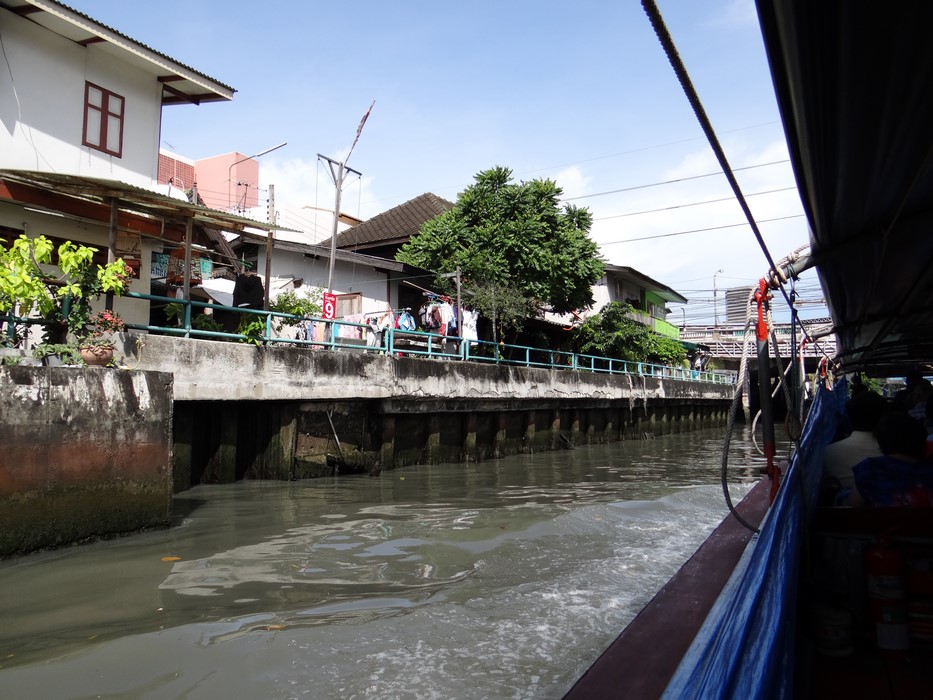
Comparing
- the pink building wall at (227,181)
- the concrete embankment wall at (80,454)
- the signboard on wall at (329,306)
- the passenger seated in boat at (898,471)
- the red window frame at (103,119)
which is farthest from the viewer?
the pink building wall at (227,181)

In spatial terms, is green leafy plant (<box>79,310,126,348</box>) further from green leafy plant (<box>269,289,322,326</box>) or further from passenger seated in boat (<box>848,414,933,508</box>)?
passenger seated in boat (<box>848,414,933,508</box>)

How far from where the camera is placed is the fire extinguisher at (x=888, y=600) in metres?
2.68

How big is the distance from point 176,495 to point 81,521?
2921 millimetres

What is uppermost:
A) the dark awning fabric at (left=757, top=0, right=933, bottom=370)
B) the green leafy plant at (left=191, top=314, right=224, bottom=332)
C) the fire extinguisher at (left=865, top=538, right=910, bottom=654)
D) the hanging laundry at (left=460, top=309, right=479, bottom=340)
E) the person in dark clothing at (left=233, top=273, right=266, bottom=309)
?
the hanging laundry at (left=460, top=309, right=479, bottom=340)

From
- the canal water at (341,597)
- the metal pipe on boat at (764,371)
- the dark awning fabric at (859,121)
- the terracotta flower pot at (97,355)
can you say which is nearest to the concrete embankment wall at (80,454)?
the canal water at (341,597)

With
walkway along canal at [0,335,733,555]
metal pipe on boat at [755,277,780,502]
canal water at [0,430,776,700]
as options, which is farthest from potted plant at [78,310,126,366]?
metal pipe on boat at [755,277,780,502]

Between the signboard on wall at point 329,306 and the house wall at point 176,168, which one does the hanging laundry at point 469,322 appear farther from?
the house wall at point 176,168

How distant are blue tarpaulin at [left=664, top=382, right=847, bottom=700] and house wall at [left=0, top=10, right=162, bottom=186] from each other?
12861 millimetres

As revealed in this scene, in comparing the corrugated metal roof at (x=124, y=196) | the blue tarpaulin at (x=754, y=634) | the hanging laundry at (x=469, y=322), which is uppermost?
the corrugated metal roof at (x=124, y=196)

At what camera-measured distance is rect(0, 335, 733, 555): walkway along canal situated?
19.1ft

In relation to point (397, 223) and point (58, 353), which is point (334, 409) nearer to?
point (58, 353)

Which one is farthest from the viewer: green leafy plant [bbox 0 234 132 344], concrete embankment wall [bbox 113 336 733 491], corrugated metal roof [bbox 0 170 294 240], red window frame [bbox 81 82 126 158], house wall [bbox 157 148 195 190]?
house wall [bbox 157 148 195 190]

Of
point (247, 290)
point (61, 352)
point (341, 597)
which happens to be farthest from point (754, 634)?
point (247, 290)

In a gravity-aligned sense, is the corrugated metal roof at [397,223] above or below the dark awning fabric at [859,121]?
above
